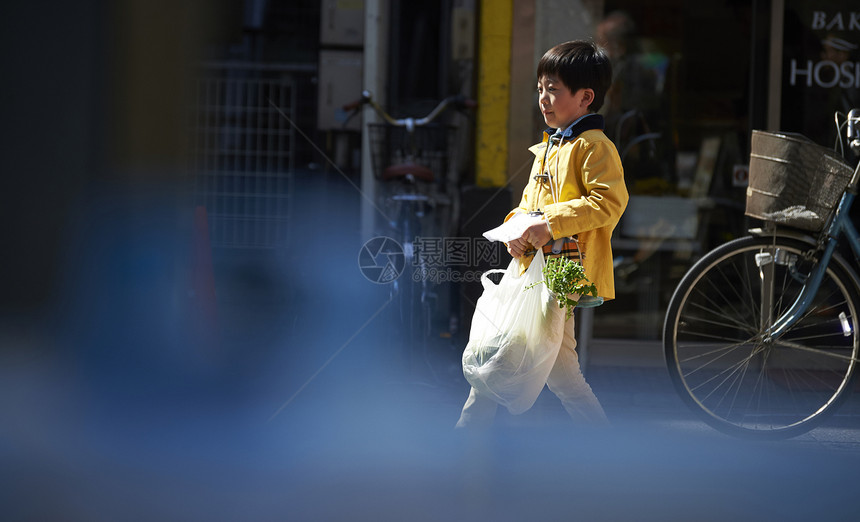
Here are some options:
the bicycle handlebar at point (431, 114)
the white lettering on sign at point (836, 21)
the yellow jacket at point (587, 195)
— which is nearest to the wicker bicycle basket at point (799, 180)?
the yellow jacket at point (587, 195)

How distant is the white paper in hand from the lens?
2979 millimetres

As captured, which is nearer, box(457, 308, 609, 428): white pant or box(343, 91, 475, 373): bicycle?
box(457, 308, 609, 428): white pant

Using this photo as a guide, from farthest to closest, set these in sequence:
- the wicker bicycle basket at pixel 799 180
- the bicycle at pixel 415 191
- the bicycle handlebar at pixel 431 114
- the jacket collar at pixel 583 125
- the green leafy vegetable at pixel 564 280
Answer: the bicycle handlebar at pixel 431 114, the bicycle at pixel 415 191, the wicker bicycle basket at pixel 799 180, the jacket collar at pixel 583 125, the green leafy vegetable at pixel 564 280

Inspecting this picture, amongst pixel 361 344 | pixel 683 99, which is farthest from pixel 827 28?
pixel 361 344

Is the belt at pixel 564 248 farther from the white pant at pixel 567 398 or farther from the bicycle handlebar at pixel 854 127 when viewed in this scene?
the bicycle handlebar at pixel 854 127

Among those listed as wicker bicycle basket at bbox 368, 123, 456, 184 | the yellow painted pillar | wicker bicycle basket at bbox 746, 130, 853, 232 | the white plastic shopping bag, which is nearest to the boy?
the white plastic shopping bag

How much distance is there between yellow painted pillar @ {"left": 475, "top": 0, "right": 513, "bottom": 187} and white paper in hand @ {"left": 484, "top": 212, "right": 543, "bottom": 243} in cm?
252

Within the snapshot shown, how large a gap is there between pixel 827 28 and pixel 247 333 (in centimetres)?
418

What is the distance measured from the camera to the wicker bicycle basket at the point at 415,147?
514 centimetres

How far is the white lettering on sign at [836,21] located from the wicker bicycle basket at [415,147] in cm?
243

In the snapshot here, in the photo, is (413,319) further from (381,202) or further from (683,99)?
(683,99)

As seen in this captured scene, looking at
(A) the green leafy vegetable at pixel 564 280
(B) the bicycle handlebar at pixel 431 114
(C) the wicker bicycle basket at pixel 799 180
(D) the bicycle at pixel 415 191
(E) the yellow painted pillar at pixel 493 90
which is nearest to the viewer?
(A) the green leafy vegetable at pixel 564 280

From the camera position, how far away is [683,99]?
615cm

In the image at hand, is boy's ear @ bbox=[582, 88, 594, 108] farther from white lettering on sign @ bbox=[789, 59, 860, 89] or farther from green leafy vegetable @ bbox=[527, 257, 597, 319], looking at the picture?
white lettering on sign @ bbox=[789, 59, 860, 89]
